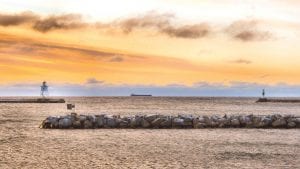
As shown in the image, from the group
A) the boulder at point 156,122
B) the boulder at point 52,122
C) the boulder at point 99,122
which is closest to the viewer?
the boulder at point 52,122

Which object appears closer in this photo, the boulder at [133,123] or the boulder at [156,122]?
the boulder at [156,122]

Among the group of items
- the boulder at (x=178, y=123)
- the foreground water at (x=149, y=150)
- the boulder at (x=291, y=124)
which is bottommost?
the foreground water at (x=149, y=150)

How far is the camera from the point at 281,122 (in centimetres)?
3722

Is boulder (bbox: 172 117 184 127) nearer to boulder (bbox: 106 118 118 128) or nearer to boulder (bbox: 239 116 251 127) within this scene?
boulder (bbox: 106 118 118 128)

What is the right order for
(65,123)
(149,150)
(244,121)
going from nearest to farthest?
(149,150)
(65,123)
(244,121)

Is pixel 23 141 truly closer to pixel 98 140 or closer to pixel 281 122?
pixel 98 140

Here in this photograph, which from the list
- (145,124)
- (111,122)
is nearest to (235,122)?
(145,124)

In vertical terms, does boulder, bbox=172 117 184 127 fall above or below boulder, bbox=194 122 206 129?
above

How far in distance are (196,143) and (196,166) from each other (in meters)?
7.21

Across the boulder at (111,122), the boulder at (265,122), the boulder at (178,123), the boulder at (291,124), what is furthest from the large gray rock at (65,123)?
the boulder at (291,124)

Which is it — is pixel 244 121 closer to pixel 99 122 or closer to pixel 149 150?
pixel 99 122

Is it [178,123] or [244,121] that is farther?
[244,121]

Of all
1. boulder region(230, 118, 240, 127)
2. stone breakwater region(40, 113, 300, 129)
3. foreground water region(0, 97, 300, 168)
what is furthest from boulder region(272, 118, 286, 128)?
foreground water region(0, 97, 300, 168)

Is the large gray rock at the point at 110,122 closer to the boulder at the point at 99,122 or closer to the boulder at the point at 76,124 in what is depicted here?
the boulder at the point at 99,122
